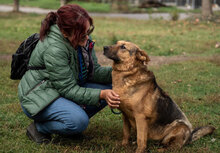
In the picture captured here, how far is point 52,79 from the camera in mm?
3854

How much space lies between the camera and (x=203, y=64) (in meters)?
9.35

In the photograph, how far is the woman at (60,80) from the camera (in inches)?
150

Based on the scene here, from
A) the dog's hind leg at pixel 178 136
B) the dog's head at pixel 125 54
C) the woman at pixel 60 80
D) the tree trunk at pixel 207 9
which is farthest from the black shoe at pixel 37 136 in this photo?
the tree trunk at pixel 207 9

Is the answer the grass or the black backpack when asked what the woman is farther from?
the grass

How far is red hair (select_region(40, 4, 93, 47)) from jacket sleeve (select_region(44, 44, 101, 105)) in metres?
0.20

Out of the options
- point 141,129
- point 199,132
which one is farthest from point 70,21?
point 199,132

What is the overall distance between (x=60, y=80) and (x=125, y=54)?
0.84 meters

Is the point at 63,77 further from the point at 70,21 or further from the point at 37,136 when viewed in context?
the point at 37,136

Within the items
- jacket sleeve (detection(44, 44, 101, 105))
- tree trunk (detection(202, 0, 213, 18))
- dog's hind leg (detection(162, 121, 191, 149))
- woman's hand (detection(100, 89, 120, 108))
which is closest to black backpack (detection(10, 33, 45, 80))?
jacket sleeve (detection(44, 44, 101, 105))

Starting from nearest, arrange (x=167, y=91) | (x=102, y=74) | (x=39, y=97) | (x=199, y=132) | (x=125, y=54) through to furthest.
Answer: (x=39, y=97) → (x=125, y=54) → (x=199, y=132) → (x=102, y=74) → (x=167, y=91)

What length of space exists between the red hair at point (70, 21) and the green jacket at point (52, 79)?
0.28 ft

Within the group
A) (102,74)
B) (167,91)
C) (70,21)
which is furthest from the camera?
(167,91)

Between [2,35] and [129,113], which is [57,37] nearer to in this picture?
[129,113]

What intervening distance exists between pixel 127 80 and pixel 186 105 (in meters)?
2.40
